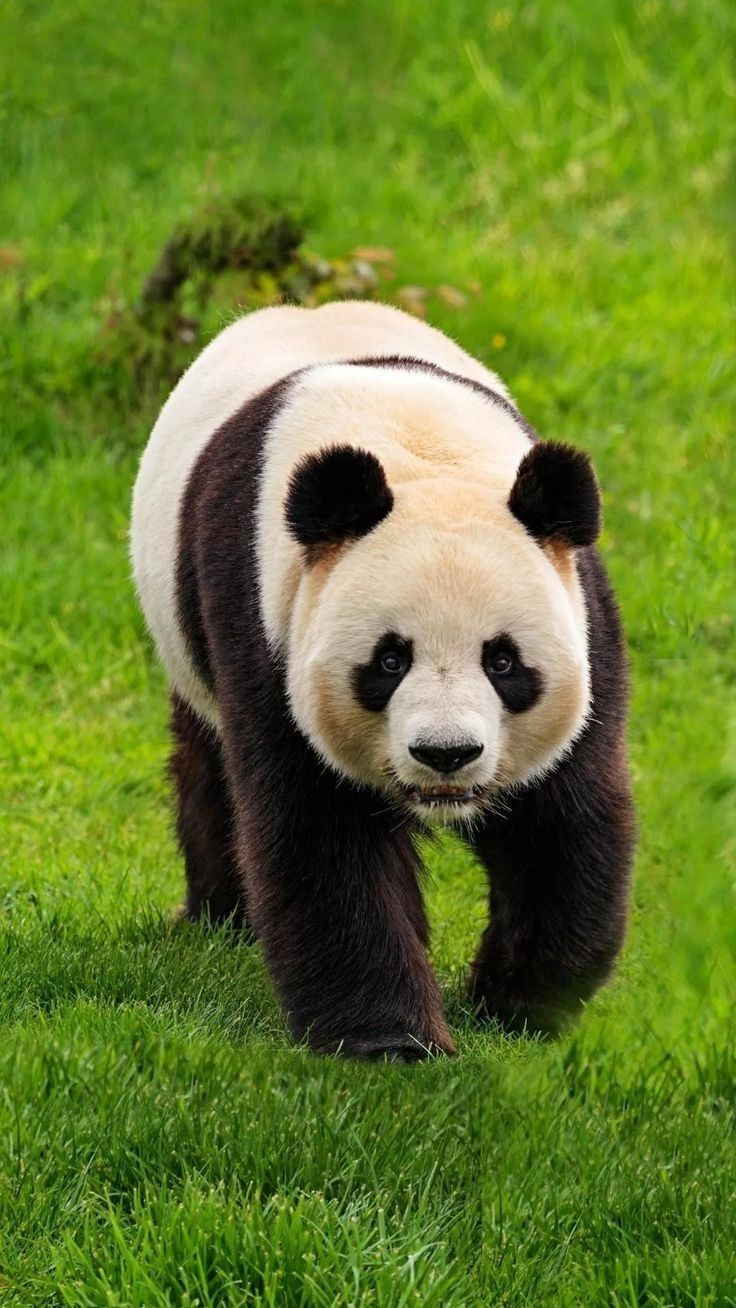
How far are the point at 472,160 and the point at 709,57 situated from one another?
4.86ft

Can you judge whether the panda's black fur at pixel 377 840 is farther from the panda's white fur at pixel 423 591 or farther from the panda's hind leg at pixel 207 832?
the panda's hind leg at pixel 207 832

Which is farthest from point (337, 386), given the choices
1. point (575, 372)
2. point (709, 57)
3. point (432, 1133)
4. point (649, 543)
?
point (709, 57)

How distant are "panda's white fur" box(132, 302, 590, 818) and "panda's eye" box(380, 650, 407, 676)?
0.04 metres

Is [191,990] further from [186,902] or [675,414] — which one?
[675,414]

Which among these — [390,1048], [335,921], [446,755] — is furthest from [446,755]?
[390,1048]

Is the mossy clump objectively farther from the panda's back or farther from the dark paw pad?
the dark paw pad

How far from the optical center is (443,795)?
12.3 ft

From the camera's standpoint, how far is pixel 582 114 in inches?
404

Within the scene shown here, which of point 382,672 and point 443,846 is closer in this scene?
point 382,672

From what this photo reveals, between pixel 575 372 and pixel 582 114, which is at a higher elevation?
pixel 582 114

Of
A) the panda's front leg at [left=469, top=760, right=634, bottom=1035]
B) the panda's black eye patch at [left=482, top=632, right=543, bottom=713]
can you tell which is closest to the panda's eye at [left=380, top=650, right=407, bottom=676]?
the panda's black eye patch at [left=482, top=632, right=543, bottom=713]

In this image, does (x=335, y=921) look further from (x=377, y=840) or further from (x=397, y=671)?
(x=397, y=671)

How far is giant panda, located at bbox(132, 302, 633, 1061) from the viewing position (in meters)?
3.69

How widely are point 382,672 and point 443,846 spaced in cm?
110
